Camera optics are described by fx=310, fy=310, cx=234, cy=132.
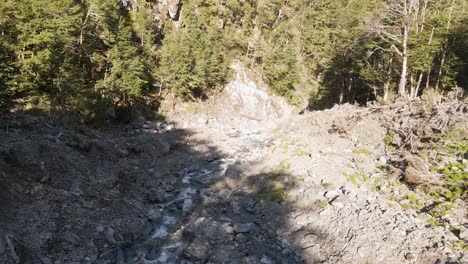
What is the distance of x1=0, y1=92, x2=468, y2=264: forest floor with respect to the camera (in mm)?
8672

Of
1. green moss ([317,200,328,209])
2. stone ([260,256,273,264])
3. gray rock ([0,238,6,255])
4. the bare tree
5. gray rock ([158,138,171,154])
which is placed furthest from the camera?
the bare tree

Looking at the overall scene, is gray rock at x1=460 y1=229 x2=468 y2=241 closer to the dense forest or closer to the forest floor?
the forest floor

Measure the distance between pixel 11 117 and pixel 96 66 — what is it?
13644 millimetres

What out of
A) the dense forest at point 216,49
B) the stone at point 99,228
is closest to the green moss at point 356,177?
the stone at point 99,228

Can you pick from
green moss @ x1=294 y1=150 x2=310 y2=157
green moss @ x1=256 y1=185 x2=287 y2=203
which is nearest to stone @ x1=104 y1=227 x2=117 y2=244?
green moss @ x1=256 y1=185 x2=287 y2=203

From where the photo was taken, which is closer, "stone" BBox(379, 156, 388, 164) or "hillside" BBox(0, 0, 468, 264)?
"hillside" BBox(0, 0, 468, 264)

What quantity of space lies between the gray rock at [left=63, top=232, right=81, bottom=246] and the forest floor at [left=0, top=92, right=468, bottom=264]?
4 centimetres

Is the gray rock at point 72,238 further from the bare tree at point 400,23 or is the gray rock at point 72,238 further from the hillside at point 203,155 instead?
the bare tree at point 400,23

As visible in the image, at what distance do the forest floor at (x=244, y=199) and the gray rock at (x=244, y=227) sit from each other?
0.03m

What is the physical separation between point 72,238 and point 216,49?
29.2 m

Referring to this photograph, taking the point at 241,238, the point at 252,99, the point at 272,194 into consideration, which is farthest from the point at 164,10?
the point at 241,238

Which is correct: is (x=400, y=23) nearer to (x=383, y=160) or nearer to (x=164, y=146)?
(x=383, y=160)

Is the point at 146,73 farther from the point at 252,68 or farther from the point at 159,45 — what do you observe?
the point at 252,68

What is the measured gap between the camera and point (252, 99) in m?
38.4
